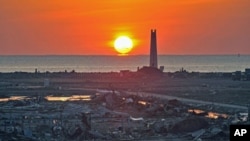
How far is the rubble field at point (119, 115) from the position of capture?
30.8 m

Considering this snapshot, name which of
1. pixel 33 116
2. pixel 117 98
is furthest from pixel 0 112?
pixel 117 98

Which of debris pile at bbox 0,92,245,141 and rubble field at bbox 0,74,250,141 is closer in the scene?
debris pile at bbox 0,92,245,141

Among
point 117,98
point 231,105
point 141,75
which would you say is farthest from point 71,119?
point 141,75

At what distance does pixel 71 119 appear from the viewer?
36375 mm

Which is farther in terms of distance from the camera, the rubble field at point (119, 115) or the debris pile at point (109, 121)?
the rubble field at point (119, 115)

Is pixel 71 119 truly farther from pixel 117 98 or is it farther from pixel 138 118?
pixel 117 98

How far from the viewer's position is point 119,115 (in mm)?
38125

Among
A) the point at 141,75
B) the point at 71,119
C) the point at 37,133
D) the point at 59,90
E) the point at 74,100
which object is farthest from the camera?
the point at 141,75

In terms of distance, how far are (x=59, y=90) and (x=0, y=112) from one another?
19417 mm

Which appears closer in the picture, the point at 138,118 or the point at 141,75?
the point at 138,118

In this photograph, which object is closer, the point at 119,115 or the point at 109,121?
the point at 109,121

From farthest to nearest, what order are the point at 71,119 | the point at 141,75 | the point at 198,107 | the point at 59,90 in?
1. the point at 141,75
2. the point at 59,90
3. the point at 198,107
4. the point at 71,119

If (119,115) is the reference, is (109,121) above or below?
below

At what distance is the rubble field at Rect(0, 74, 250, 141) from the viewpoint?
30844 mm
